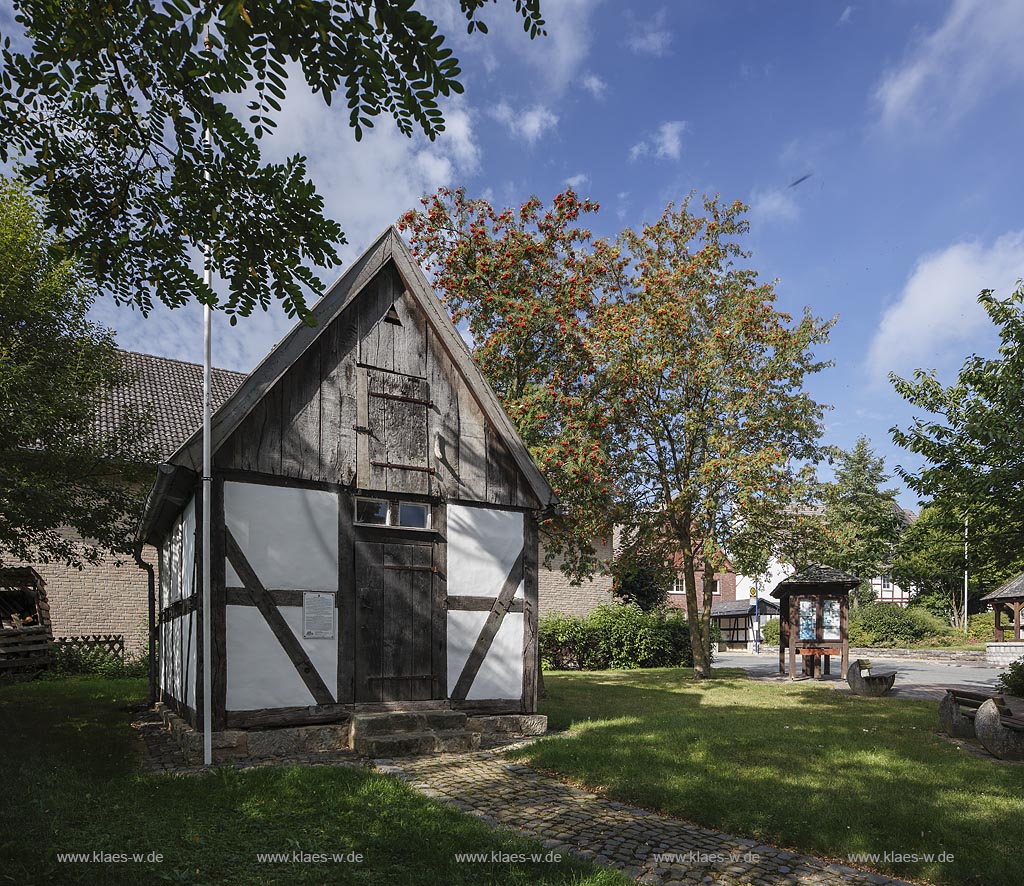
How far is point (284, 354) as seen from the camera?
9.38m

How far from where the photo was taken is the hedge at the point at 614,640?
75.8 ft

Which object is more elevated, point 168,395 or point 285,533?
point 168,395

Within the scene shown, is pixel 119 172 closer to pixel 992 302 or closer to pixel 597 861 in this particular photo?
pixel 597 861

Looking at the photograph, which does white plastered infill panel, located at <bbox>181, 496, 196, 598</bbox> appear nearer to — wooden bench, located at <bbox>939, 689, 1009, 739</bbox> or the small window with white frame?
the small window with white frame

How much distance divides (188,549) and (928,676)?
68.9 feet

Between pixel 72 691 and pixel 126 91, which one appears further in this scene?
pixel 72 691

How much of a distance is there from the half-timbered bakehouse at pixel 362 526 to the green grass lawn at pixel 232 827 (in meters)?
1.83

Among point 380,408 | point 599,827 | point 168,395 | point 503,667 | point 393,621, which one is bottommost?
point 599,827

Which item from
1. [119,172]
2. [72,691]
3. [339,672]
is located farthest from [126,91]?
[72,691]

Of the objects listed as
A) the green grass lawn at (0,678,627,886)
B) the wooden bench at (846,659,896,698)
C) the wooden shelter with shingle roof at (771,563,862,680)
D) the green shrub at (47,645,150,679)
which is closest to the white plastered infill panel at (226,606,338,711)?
the green grass lawn at (0,678,627,886)

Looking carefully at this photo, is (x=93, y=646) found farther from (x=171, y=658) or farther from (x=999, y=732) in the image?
(x=999, y=732)

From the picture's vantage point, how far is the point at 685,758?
8.28 metres

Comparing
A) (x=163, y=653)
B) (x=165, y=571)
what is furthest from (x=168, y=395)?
(x=163, y=653)

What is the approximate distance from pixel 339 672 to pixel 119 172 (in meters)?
6.37
